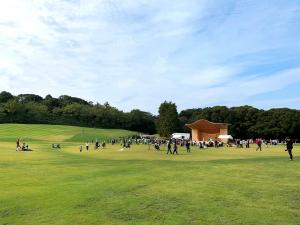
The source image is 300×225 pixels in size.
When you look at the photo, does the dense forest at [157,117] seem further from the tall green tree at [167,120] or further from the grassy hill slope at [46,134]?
the grassy hill slope at [46,134]

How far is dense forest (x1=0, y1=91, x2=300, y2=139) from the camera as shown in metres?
132

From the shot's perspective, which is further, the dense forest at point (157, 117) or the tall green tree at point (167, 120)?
the tall green tree at point (167, 120)

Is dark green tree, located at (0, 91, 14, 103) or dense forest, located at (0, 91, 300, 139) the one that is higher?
dark green tree, located at (0, 91, 14, 103)

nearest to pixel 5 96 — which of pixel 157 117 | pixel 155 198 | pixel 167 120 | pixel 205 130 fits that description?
pixel 157 117

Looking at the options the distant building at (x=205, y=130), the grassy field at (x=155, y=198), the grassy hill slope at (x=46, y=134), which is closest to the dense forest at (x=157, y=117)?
the grassy hill slope at (x=46, y=134)

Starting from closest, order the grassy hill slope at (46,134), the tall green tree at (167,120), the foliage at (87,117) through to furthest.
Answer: the grassy hill slope at (46,134) < the tall green tree at (167,120) < the foliage at (87,117)

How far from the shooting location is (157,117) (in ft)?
503

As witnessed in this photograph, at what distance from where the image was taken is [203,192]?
17.1 metres

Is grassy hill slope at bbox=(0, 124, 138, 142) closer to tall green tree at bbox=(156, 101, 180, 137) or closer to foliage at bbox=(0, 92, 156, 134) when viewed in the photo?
tall green tree at bbox=(156, 101, 180, 137)

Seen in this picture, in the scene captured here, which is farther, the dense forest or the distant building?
the dense forest

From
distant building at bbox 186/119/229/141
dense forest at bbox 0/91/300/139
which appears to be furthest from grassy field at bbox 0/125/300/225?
dense forest at bbox 0/91/300/139

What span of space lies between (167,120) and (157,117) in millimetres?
18765

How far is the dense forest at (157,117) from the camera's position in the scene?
132125mm

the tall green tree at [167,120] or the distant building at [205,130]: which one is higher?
the tall green tree at [167,120]
